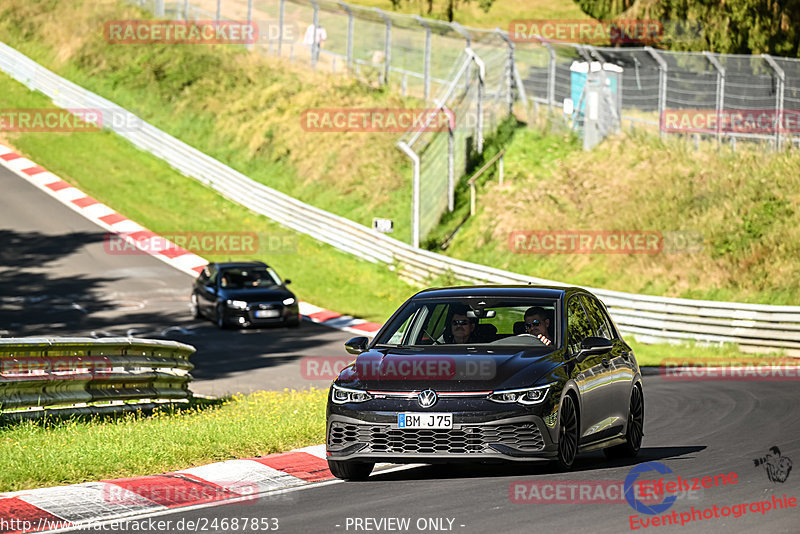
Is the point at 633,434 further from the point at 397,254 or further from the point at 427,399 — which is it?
the point at 397,254

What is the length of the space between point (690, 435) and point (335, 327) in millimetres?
16012

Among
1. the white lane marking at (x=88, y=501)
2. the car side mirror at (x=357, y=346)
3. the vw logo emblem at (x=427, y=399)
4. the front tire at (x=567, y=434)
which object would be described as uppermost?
the car side mirror at (x=357, y=346)

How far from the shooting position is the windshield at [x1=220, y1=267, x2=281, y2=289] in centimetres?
2836

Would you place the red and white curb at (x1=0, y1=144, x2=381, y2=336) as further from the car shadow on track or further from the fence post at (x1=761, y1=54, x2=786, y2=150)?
the car shadow on track

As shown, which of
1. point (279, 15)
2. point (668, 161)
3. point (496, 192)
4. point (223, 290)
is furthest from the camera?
point (279, 15)

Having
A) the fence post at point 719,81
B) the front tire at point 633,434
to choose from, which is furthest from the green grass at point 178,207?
the front tire at point 633,434

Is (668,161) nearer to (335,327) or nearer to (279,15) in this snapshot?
(335,327)

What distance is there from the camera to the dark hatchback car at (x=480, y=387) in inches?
358

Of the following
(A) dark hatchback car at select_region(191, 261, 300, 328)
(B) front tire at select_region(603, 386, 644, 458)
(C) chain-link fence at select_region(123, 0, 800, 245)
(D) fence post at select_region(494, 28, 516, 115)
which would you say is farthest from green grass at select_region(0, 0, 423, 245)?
(B) front tire at select_region(603, 386, 644, 458)

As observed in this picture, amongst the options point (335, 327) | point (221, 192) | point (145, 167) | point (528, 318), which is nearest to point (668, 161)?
point (335, 327)

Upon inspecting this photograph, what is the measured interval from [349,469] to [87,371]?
15.0 ft

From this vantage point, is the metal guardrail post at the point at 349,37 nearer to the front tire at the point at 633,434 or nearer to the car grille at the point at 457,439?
the front tire at the point at 633,434

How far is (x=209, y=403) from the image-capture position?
15758 mm

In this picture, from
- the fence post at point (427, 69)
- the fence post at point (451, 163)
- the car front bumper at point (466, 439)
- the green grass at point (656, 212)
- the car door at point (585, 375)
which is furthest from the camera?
the fence post at point (427, 69)
